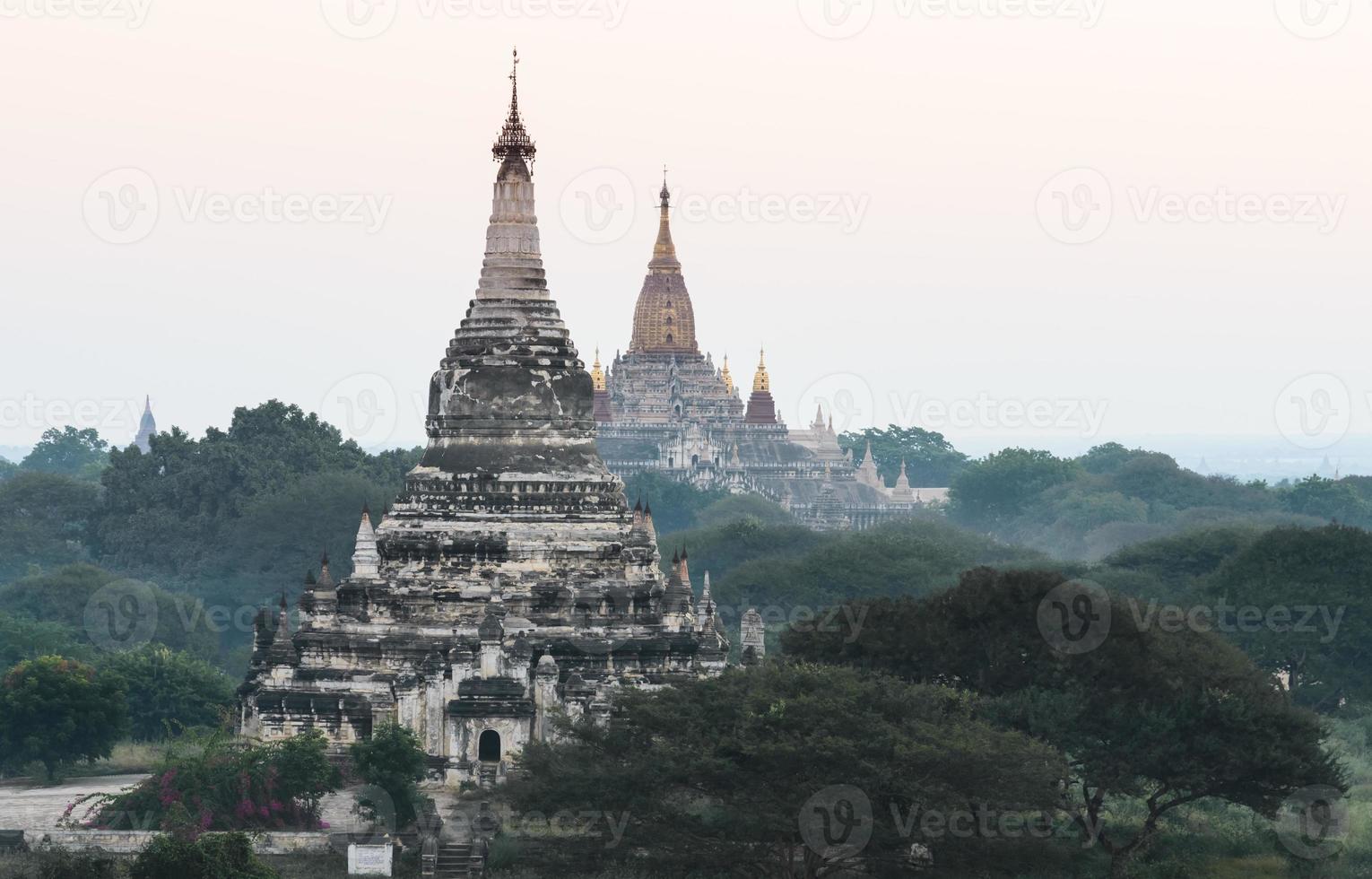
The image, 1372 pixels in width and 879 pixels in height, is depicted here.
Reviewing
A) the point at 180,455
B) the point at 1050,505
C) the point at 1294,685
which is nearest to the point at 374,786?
the point at 1294,685

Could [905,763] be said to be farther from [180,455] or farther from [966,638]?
[180,455]

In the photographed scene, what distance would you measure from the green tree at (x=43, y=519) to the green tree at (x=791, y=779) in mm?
84851

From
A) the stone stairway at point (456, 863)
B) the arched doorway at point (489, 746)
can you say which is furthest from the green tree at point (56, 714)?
the stone stairway at point (456, 863)

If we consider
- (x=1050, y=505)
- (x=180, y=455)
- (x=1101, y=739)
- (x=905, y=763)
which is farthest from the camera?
(x=1050, y=505)

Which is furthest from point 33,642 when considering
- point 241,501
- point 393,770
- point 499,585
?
point 241,501

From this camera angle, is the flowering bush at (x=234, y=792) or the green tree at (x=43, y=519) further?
the green tree at (x=43, y=519)

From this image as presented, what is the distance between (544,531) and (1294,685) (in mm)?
25043

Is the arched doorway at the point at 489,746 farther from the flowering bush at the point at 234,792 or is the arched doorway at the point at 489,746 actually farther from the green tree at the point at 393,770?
the flowering bush at the point at 234,792

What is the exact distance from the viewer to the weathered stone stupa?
227 feet

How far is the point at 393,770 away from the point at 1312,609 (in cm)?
3380

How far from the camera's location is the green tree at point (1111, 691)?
58.9 metres

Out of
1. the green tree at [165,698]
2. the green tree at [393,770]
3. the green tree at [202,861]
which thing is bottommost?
the green tree at [202,861]

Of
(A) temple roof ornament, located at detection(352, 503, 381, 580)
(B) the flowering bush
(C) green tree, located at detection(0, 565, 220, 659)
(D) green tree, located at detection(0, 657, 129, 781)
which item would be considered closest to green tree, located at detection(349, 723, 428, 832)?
(B) the flowering bush

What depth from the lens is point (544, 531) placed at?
72.6 metres
